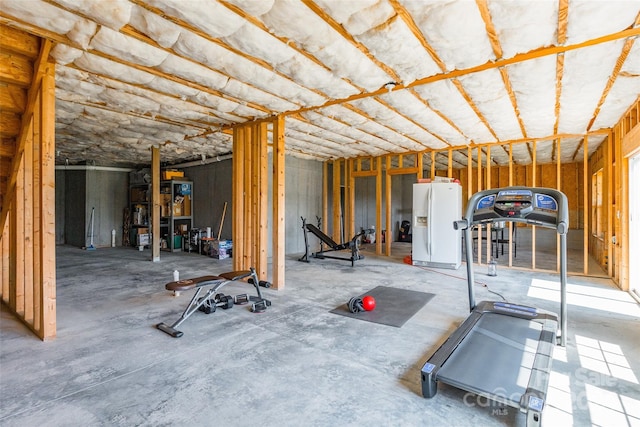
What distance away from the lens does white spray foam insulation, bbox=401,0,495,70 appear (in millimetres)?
2281

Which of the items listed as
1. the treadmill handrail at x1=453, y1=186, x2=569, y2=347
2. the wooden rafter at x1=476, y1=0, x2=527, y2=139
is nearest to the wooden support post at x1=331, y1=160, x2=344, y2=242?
the wooden rafter at x1=476, y1=0, x2=527, y2=139

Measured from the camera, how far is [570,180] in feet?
32.6

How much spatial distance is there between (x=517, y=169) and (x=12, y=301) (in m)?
12.6

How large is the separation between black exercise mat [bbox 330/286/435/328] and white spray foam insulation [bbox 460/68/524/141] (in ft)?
8.78

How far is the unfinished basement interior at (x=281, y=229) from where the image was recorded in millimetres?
2217

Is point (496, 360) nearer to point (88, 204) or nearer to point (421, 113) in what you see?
point (421, 113)

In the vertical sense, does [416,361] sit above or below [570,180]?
below

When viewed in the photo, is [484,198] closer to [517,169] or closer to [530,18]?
[530,18]

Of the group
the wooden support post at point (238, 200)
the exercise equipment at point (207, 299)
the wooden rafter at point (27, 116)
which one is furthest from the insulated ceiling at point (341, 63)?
the exercise equipment at point (207, 299)

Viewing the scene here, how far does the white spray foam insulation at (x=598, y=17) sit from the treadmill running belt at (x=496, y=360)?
96.9 inches

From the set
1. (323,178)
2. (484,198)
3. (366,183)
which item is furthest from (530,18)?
(366,183)

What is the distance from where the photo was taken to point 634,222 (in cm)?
478

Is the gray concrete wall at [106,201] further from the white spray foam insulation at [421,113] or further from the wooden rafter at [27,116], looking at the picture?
the white spray foam insulation at [421,113]

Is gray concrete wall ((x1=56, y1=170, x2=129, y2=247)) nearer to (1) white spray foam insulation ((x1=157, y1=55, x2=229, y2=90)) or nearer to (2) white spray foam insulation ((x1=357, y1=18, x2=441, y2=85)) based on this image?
(1) white spray foam insulation ((x1=157, y1=55, x2=229, y2=90))
